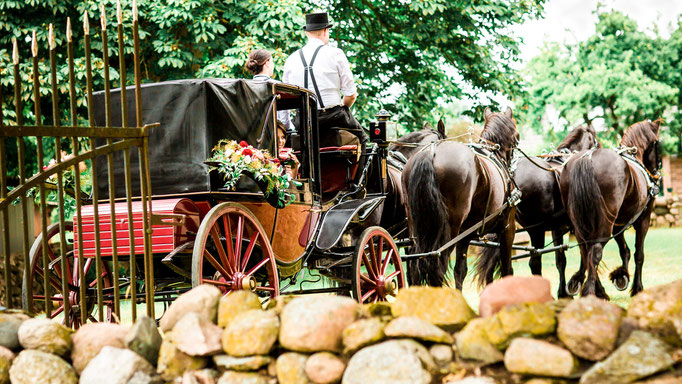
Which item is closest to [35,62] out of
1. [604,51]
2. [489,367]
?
[489,367]

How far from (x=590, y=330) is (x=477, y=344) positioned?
0.41 meters

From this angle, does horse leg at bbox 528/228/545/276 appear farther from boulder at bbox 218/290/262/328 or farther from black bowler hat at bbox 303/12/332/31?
boulder at bbox 218/290/262/328

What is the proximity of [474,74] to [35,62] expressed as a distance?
1115 centimetres

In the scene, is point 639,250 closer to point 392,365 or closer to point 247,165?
point 247,165

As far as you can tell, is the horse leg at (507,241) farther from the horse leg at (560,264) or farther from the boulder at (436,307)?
the boulder at (436,307)

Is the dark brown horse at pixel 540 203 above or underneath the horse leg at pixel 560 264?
above

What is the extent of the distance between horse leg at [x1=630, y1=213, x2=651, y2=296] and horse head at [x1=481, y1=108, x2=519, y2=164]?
7.36ft

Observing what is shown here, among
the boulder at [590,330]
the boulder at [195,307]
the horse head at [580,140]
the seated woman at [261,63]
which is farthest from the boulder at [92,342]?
the horse head at [580,140]

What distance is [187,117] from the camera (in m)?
4.93

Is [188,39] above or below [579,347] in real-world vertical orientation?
Result: above

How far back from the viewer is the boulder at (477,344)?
2.77 metres

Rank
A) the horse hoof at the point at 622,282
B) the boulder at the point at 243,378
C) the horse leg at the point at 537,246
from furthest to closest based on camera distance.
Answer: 1. the horse leg at the point at 537,246
2. the horse hoof at the point at 622,282
3. the boulder at the point at 243,378

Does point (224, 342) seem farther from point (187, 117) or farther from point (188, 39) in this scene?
point (188, 39)

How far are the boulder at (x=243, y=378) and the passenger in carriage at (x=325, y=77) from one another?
3481 mm
